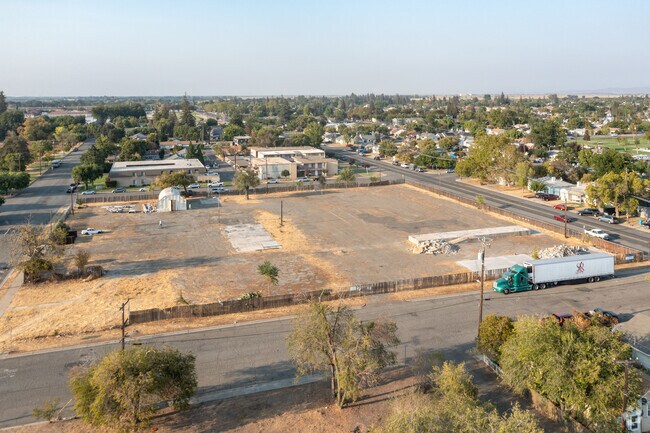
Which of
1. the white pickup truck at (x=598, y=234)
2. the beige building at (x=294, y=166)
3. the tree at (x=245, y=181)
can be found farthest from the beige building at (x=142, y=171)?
the white pickup truck at (x=598, y=234)

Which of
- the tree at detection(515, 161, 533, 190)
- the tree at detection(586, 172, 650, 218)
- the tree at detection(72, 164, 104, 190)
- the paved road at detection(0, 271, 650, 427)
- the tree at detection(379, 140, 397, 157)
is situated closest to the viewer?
the paved road at detection(0, 271, 650, 427)

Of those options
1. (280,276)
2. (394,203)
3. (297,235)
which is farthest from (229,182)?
(280,276)

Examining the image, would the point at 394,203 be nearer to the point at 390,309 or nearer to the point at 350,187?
the point at 350,187

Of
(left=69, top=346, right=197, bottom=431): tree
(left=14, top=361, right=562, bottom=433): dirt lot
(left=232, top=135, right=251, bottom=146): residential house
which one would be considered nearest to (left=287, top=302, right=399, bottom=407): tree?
(left=14, top=361, right=562, bottom=433): dirt lot

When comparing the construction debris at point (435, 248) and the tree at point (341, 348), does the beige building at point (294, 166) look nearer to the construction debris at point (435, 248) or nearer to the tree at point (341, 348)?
the construction debris at point (435, 248)

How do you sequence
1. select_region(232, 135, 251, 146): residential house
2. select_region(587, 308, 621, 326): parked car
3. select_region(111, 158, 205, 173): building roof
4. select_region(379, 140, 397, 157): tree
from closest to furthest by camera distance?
1. select_region(587, 308, 621, 326): parked car
2. select_region(111, 158, 205, 173): building roof
3. select_region(379, 140, 397, 157): tree
4. select_region(232, 135, 251, 146): residential house

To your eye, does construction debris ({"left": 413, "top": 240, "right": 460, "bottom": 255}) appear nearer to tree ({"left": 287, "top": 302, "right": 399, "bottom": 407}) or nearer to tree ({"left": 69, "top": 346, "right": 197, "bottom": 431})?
tree ({"left": 287, "top": 302, "right": 399, "bottom": 407})

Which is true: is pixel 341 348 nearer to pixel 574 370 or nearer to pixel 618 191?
pixel 574 370
